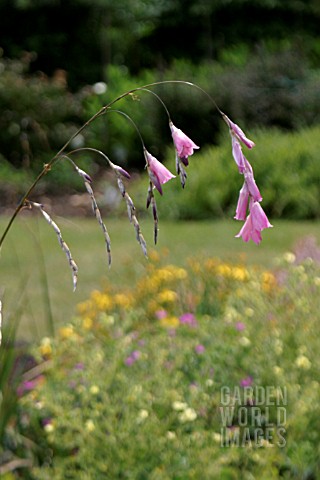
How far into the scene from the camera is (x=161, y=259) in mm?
6309

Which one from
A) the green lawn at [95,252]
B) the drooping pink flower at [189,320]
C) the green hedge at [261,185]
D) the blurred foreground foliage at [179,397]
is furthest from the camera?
the green hedge at [261,185]

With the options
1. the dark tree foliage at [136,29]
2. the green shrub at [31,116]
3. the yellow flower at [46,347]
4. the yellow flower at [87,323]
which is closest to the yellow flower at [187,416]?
the yellow flower at [46,347]

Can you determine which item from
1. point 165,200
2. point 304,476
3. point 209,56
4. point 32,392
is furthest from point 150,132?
point 304,476

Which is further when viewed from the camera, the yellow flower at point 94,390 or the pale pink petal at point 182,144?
the yellow flower at point 94,390

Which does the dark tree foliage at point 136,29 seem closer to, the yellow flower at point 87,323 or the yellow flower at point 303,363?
the yellow flower at point 87,323

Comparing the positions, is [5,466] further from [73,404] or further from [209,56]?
[209,56]

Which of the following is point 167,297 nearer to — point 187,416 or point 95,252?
point 187,416

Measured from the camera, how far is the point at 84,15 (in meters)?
16.6

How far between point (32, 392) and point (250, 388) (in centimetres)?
106

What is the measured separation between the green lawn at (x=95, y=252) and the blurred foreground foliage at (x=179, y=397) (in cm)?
183

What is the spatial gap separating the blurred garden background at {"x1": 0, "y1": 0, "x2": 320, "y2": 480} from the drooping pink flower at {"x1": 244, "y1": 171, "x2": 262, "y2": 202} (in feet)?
1.16

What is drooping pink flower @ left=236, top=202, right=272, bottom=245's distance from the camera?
151 centimetres

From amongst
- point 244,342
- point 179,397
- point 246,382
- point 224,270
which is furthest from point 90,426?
point 224,270

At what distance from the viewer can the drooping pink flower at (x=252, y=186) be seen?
144 cm
